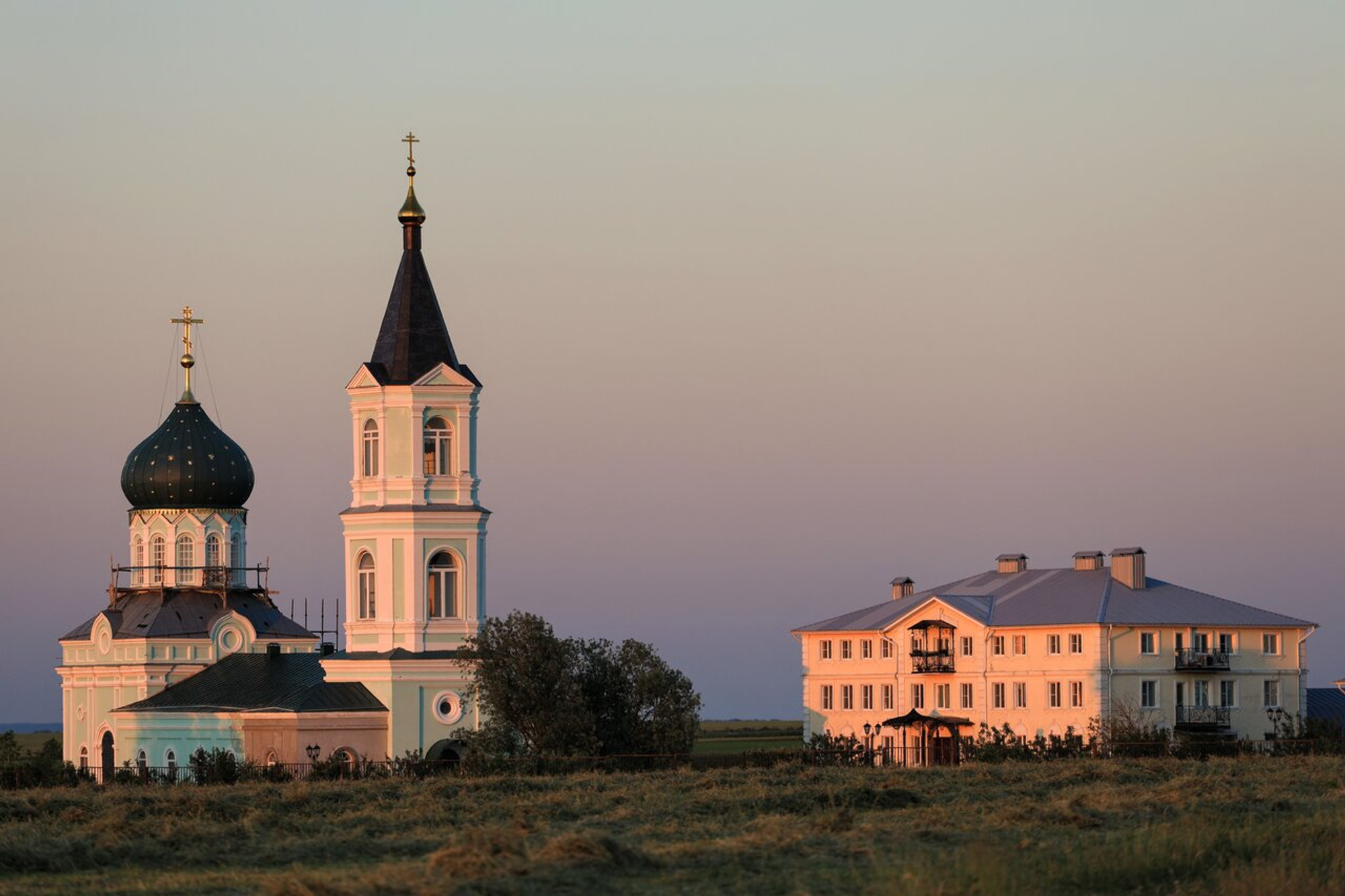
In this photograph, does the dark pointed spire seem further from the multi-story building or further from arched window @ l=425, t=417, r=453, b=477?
the multi-story building

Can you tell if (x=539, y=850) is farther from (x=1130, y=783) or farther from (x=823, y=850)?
(x=1130, y=783)

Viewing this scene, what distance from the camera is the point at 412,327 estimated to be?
68.4 metres

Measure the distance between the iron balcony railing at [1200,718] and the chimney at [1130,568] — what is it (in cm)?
467

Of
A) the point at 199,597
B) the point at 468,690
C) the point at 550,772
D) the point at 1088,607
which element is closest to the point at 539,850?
the point at 550,772

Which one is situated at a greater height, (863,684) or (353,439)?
(353,439)

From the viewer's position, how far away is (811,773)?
51938 millimetres

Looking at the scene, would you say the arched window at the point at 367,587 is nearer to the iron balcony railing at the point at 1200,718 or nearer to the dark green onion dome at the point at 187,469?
the dark green onion dome at the point at 187,469

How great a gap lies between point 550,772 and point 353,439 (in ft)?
50.8

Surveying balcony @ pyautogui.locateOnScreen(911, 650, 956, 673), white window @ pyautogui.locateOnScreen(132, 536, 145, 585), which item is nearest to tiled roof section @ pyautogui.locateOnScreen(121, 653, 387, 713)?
white window @ pyautogui.locateOnScreen(132, 536, 145, 585)

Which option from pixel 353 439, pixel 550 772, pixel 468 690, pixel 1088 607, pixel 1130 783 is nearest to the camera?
pixel 1130 783

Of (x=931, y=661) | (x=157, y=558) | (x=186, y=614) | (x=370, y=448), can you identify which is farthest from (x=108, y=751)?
(x=931, y=661)

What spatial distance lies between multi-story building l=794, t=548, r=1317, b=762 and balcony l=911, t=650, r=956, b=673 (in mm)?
51

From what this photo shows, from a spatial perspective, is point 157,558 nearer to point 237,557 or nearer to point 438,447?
point 237,557

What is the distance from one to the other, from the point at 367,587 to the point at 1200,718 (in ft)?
92.3
